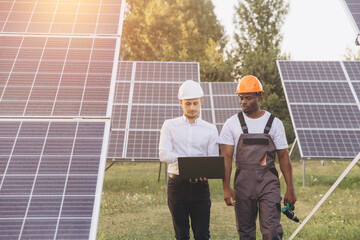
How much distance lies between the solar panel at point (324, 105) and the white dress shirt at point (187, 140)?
6326mm

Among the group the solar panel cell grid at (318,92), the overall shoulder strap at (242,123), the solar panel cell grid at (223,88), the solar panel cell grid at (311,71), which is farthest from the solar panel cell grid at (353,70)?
the overall shoulder strap at (242,123)

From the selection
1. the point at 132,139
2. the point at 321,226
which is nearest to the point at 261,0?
the point at 132,139

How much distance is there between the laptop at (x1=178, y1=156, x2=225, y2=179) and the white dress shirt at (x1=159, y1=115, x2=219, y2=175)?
1.39 ft

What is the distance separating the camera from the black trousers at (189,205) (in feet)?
15.9

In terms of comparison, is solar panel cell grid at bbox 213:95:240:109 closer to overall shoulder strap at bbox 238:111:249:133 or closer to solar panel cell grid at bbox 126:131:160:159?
solar panel cell grid at bbox 126:131:160:159

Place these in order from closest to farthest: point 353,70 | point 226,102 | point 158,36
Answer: point 353,70, point 226,102, point 158,36

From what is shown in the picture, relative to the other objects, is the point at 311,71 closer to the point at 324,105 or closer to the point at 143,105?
the point at 324,105

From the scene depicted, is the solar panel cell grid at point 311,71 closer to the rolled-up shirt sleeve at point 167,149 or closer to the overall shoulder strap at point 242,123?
the overall shoulder strap at point 242,123

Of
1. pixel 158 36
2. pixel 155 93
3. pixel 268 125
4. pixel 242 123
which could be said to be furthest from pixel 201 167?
pixel 158 36

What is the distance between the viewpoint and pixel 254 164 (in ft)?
15.7

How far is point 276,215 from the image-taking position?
15.6ft

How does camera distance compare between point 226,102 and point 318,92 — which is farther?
point 226,102

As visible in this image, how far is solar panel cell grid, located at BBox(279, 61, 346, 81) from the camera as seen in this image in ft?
44.1

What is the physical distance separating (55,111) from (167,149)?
122 centimetres
